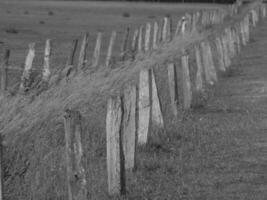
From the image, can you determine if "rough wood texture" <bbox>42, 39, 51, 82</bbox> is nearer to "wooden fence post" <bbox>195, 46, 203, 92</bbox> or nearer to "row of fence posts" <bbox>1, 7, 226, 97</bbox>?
"row of fence posts" <bbox>1, 7, 226, 97</bbox>

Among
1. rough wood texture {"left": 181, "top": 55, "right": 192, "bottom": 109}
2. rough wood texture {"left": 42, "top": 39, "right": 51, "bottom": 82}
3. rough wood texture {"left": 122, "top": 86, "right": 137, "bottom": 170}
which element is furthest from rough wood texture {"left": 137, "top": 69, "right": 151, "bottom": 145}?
rough wood texture {"left": 181, "top": 55, "right": 192, "bottom": 109}

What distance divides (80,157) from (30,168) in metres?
0.93

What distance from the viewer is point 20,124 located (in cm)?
850

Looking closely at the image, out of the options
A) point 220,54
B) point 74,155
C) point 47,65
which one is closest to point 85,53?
point 47,65

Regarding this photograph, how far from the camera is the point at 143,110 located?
448 inches

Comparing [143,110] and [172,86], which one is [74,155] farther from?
[172,86]

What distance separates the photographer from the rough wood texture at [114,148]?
343 inches

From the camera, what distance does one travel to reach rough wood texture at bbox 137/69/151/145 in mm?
11359

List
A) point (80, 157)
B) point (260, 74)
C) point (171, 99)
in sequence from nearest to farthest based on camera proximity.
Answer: point (80, 157) < point (171, 99) < point (260, 74)

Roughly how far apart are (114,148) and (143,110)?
2.69 meters

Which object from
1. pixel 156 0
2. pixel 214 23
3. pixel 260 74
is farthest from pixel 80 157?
pixel 156 0

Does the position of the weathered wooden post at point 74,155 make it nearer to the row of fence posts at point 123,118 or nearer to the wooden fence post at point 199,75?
the row of fence posts at point 123,118

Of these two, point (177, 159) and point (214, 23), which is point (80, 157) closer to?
point (177, 159)

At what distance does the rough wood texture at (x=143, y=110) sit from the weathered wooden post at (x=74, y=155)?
3.67 metres
